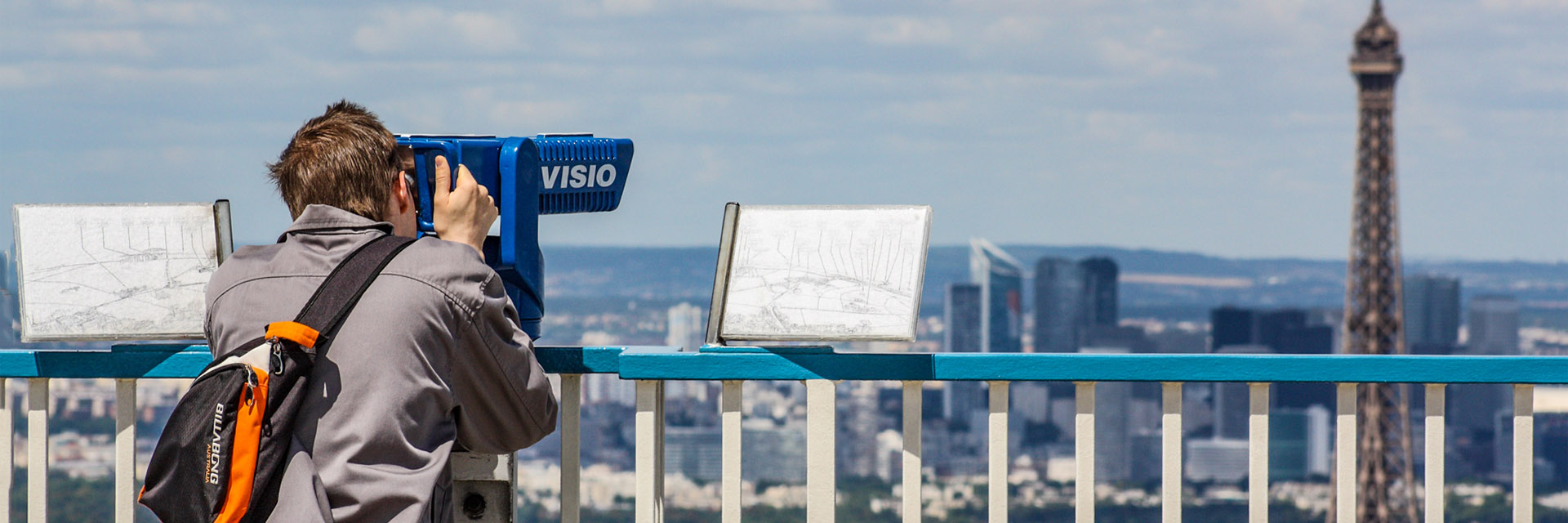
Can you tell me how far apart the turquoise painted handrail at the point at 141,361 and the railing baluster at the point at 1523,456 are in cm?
184

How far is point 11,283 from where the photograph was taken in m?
2.98

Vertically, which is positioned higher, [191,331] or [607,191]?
[607,191]

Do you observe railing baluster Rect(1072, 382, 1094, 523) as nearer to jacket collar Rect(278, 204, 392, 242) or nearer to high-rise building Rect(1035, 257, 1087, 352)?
jacket collar Rect(278, 204, 392, 242)

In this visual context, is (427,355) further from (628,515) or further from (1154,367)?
(1154,367)

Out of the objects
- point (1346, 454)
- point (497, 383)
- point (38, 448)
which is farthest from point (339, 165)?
point (1346, 454)

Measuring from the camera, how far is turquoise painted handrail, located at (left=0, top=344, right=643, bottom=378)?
2.79 meters

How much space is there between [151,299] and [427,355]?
107 cm

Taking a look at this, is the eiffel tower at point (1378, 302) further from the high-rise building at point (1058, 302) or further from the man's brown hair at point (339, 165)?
the man's brown hair at point (339, 165)

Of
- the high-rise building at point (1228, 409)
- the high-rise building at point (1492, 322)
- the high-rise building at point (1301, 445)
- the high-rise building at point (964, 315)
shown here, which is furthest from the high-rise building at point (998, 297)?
the high-rise building at point (1492, 322)

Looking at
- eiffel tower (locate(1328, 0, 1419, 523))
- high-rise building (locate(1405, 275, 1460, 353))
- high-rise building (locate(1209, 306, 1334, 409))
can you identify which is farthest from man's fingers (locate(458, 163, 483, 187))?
high-rise building (locate(1405, 275, 1460, 353))

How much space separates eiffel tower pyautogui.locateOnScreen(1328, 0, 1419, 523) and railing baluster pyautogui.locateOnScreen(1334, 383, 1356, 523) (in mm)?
47426

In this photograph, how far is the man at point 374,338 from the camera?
212 centimetres

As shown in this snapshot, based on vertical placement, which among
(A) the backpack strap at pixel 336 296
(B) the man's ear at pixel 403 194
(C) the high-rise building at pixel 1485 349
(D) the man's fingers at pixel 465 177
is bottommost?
(C) the high-rise building at pixel 1485 349

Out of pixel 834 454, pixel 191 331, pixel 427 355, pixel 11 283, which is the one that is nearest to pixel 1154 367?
pixel 834 454
